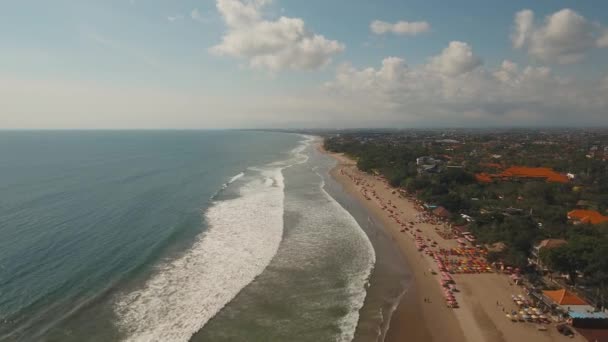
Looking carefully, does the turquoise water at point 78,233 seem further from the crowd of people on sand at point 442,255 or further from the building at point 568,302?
the building at point 568,302

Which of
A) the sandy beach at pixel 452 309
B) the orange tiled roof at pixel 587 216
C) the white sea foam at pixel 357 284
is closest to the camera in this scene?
the sandy beach at pixel 452 309

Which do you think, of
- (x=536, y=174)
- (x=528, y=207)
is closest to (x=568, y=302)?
(x=528, y=207)

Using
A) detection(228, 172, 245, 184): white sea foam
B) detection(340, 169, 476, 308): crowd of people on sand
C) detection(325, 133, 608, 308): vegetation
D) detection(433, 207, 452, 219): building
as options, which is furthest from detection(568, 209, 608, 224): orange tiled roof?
detection(228, 172, 245, 184): white sea foam

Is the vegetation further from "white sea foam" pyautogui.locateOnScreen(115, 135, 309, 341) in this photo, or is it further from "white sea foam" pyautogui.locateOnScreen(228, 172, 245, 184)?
"white sea foam" pyautogui.locateOnScreen(228, 172, 245, 184)

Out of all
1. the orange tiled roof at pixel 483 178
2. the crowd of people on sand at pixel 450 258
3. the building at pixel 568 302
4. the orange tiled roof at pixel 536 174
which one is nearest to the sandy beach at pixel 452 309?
the crowd of people on sand at pixel 450 258

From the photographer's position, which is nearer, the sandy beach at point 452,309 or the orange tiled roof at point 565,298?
the sandy beach at point 452,309

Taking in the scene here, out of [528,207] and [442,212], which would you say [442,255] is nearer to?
[442,212]

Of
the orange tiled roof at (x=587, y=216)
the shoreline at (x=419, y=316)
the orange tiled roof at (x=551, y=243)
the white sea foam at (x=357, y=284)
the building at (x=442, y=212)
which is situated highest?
the orange tiled roof at (x=551, y=243)
